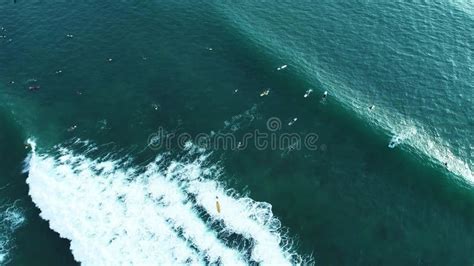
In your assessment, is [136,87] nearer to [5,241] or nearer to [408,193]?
[5,241]

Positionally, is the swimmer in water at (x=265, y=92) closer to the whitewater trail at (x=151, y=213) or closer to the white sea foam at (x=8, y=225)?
the whitewater trail at (x=151, y=213)

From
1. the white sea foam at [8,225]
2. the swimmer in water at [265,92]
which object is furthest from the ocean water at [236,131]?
the swimmer in water at [265,92]

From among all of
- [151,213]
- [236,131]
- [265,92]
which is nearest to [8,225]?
[151,213]

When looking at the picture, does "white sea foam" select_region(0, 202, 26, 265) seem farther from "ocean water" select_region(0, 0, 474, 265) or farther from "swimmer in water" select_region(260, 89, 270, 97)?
"swimmer in water" select_region(260, 89, 270, 97)

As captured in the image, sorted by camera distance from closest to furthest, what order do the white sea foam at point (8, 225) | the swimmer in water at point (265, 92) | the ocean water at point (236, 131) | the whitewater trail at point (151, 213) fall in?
the white sea foam at point (8, 225) → the whitewater trail at point (151, 213) → the ocean water at point (236, 131) → the swimmer in water at point (265, 92)

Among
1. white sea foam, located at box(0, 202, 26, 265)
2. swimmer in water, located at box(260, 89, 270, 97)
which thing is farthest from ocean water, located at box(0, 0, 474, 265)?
swimmer in water, located at box(260, 89, 270, 97)

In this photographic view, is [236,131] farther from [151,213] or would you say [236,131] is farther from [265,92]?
[151,213]
